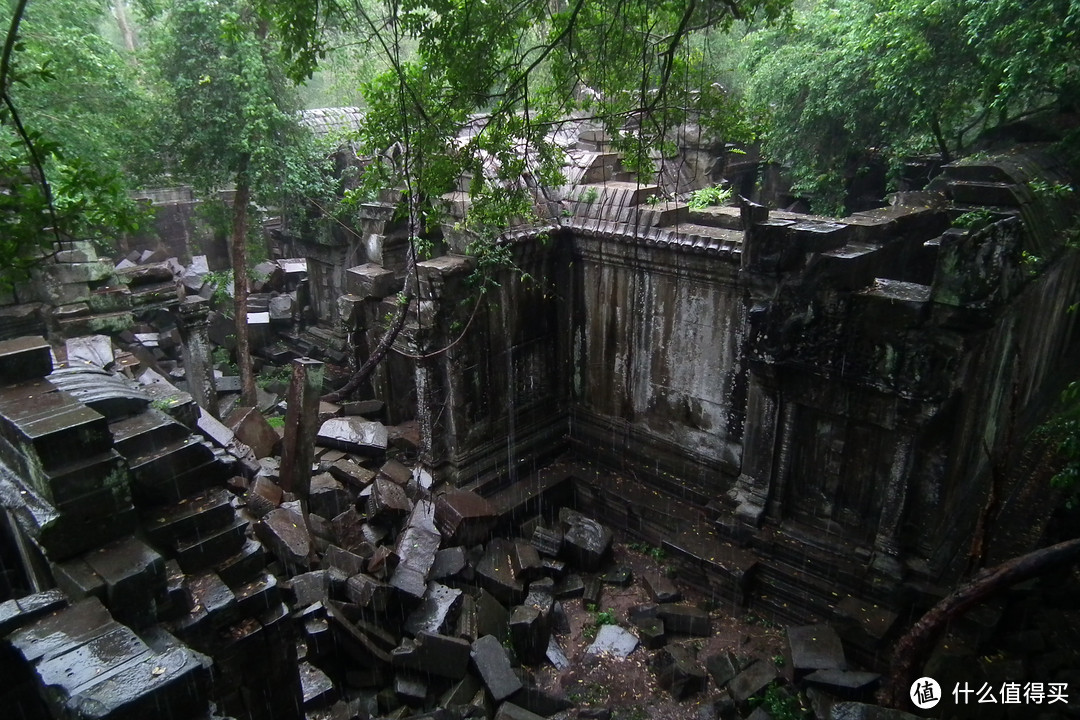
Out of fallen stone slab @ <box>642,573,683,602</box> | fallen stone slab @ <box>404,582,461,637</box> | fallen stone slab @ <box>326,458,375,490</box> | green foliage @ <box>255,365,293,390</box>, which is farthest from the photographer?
green foliage @ <box>255,365,293,390</box>

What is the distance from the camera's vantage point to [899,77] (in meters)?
9.38

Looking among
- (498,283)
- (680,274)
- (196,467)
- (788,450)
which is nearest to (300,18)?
(196,467)

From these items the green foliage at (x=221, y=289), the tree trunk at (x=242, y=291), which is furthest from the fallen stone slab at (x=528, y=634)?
the green foliage at (x=221, y=289)

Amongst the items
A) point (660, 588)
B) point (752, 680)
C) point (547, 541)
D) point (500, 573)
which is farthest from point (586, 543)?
point (752, 680)

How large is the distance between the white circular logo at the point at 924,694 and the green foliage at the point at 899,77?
15.2 ft

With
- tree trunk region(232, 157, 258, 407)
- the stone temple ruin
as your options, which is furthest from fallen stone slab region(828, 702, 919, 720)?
tree trunk region(232, 157, 258, 407)

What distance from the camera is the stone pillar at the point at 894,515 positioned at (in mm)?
6359

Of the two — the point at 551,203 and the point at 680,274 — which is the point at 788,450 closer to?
the point at 680,274

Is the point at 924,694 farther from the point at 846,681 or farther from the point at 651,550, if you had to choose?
the point at 651,550

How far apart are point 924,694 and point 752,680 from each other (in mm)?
1581

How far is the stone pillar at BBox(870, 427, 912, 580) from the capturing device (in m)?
6.36

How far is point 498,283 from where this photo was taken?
8219 mm

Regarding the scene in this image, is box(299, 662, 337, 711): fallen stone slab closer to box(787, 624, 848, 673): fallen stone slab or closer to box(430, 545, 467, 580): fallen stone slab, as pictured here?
box(430, 545, 467, 580): fallen stone slab

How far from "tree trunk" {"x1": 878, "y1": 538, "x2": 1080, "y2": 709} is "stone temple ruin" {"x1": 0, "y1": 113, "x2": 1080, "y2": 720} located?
828 mm
